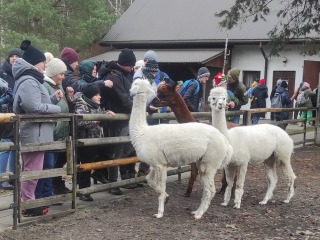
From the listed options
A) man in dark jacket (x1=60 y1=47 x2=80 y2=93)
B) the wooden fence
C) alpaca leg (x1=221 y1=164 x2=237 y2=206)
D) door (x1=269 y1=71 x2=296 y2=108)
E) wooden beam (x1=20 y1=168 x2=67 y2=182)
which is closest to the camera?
the wooden fence

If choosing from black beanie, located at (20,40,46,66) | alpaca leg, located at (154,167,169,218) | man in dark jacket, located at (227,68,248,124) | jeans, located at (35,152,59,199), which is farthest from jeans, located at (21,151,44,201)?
man in dark jacket, located at (227,68,248,124)

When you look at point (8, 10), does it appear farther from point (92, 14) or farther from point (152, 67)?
point (152, 67)

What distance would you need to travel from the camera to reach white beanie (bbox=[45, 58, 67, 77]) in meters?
5.74

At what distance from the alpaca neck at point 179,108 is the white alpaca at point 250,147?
619 millimetres

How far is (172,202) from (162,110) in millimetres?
2238

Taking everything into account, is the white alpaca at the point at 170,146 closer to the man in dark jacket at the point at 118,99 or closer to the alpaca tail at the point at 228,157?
the alpaca tail at the point at 228,157

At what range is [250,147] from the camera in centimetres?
636

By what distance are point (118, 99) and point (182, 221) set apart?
1973 millimetres

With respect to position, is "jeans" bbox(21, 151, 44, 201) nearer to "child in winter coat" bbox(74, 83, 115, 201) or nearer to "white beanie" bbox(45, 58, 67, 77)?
"child in winter coat" bbox(74, 83, 115, 201)

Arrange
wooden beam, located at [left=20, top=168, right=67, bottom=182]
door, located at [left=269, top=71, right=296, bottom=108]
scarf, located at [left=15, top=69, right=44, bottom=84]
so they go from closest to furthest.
A: wooden beam, located at [left=20, top=168, right=67, bottom=182] → scarf, located at [left=15, top=69, right=44, bottom=84] → door, located at [left=269, top=71, right=296, bottom=108]

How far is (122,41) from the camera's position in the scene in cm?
2725

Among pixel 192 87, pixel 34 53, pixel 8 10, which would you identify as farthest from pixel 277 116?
pixel 8 10

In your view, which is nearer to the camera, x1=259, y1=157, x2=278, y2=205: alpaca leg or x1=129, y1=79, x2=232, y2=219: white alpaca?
x1=129, y1=79, x2=232, y2=219: white alpaca

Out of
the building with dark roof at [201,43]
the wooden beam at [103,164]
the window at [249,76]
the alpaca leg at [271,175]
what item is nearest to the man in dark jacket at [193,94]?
the alpaca leg at [271,175]
